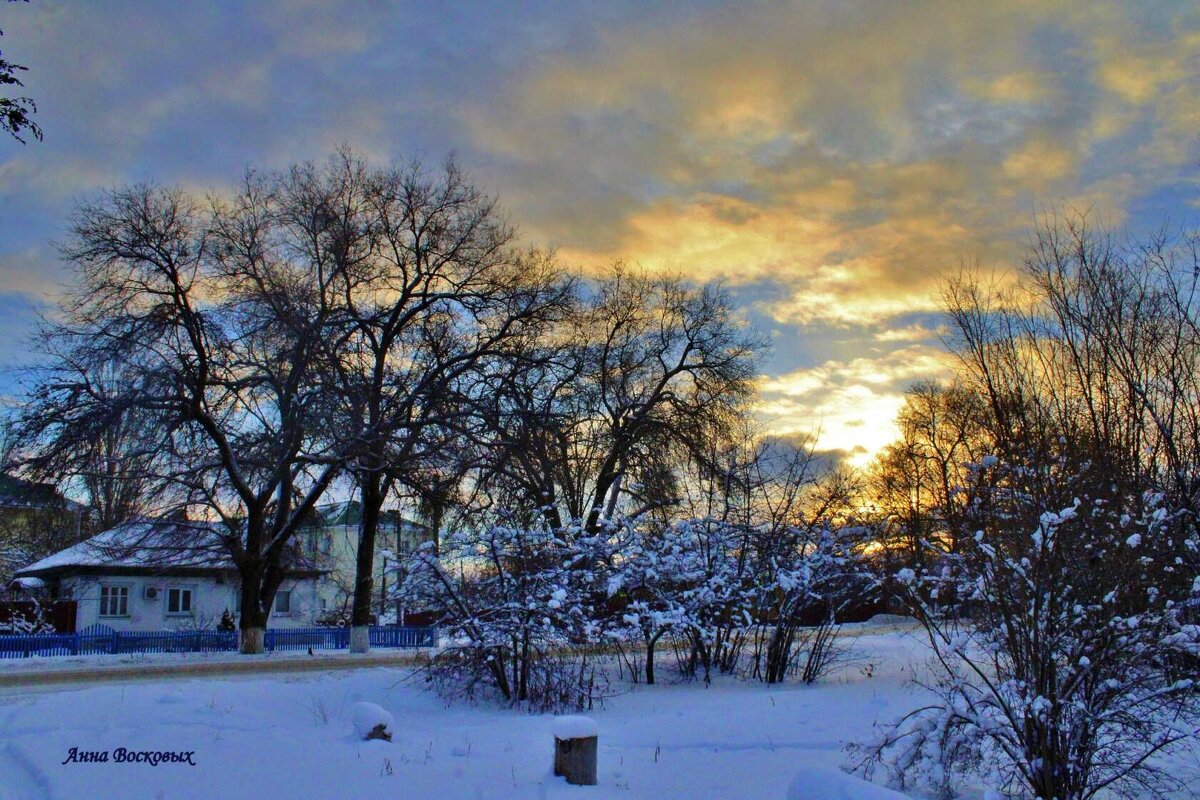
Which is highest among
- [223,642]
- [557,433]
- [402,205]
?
[402,205]

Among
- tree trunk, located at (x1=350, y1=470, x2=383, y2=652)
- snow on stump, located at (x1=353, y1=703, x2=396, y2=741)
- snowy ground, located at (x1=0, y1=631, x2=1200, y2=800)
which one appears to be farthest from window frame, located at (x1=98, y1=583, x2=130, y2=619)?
snow on stump, located at (x1=353, y1=703, x2=396, y2=741)

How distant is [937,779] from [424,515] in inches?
807

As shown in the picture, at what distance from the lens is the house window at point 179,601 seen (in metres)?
41.4

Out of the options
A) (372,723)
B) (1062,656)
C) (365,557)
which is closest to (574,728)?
(372,723)

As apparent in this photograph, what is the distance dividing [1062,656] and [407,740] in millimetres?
6462

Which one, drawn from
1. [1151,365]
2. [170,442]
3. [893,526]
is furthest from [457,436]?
[1151,365]

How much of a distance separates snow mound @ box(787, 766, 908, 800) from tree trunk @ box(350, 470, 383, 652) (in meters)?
21.7

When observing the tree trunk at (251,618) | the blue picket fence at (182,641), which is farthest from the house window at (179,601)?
the tree trunk at (251,618)

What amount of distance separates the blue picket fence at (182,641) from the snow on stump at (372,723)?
10.0 meters

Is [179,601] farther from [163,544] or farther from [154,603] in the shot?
[163,544]

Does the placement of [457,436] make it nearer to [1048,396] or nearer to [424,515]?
[424,515]

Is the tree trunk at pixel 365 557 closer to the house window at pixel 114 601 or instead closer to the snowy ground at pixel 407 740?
the snowy ground at pixel 407 740

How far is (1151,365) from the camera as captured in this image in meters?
10.1

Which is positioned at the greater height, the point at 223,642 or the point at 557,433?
the point at 557,433
